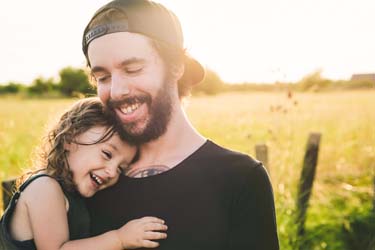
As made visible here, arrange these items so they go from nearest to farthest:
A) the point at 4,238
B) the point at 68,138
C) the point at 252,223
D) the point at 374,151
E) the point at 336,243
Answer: the point at 252,223
the point at 4,238
the point at 68,138
the point at 336,243
the point at 374,151

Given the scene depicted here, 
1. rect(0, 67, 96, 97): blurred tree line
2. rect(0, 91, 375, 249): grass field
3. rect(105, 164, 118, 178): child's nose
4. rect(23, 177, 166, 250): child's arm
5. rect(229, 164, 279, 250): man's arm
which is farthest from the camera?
rect(0, 67, 96, 97): blurred tree line

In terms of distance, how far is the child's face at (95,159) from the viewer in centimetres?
229

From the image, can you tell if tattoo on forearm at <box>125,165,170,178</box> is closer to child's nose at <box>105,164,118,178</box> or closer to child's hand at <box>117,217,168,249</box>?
child's nose at <box>105,164,118,178</box>

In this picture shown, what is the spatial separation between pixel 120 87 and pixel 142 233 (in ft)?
1.90

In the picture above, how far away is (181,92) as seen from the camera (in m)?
2.45

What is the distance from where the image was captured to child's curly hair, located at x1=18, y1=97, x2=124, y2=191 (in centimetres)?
232

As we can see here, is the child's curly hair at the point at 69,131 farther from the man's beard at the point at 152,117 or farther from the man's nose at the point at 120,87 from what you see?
the man's nose at the point at 120,87

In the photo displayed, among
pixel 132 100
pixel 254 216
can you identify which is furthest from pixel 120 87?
pixel 254 216

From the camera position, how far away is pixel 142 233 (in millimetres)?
1984

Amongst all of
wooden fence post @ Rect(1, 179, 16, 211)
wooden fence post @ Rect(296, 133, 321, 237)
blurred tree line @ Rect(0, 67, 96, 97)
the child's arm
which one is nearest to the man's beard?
the child's arm

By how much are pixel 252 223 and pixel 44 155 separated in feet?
3.60

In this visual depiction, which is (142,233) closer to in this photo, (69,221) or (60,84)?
(69,221)

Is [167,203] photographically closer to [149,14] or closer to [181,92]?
[181,92]

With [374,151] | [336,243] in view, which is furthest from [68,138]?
[374,151]
